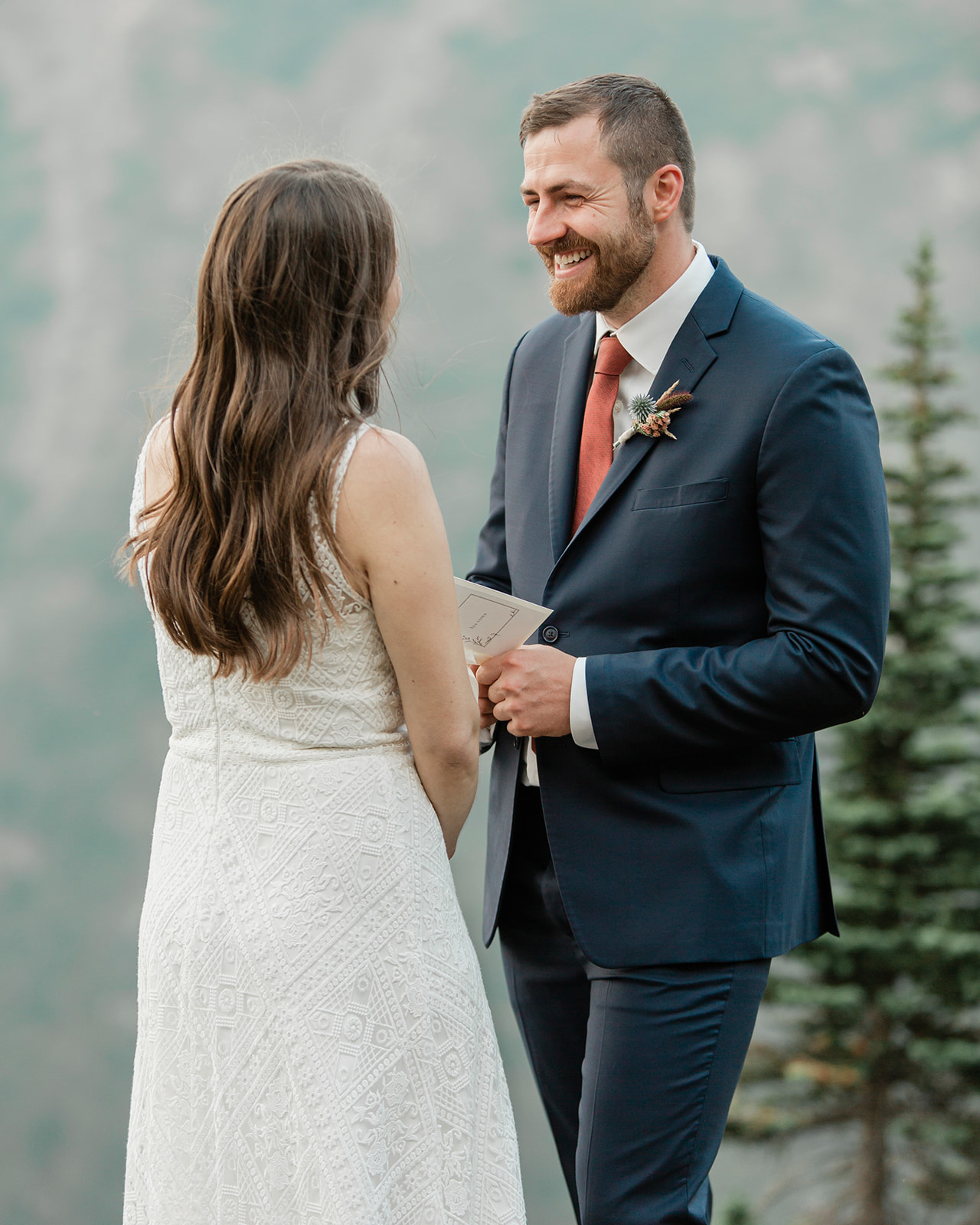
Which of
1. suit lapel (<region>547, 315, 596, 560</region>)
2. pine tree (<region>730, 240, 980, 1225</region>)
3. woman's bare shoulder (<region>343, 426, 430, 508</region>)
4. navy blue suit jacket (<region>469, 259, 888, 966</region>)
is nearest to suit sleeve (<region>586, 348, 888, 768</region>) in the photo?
navy blue suit jacket (<region>469, 259, 888, 966</region>)

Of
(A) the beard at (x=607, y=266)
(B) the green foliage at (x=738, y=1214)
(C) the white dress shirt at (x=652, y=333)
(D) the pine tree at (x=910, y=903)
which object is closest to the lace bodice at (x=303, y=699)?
(C) the white dress shirt at (x=652, y=333)

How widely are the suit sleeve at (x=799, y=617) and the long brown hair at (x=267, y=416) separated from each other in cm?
56

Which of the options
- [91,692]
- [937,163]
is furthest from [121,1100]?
[937,163]

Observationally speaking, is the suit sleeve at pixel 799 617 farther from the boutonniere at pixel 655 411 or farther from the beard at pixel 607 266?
the beard at pixel 607 266

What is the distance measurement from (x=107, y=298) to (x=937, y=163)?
8.19 feet

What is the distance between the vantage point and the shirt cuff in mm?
1638

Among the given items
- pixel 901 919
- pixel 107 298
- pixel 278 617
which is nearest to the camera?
pixel 278 617

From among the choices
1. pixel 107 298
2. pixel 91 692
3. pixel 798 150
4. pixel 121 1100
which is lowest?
pixel 121 1100

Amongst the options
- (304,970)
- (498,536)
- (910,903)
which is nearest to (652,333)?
(498,536)

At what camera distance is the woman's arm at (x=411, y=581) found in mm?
1238

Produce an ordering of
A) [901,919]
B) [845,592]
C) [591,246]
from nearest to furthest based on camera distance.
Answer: [845,592] < [591,246] < [901,919]

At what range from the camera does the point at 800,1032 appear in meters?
3.74

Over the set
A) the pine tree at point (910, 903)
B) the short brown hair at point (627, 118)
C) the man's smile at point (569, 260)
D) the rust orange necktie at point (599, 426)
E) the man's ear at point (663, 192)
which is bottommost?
the pine tree at point (910, 903)

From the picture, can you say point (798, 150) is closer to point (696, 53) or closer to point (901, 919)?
point (696, 53)
